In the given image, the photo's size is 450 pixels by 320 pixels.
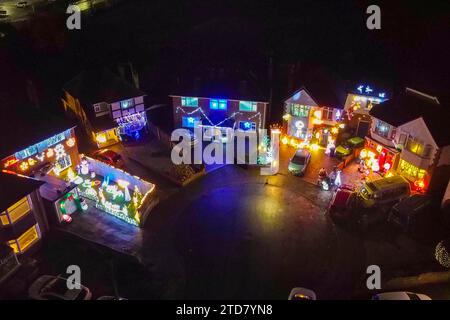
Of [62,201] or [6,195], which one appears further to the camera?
[62,201]

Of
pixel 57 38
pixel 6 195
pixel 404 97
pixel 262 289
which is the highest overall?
pixel 57 38

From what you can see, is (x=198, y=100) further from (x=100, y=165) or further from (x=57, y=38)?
(x=57, y=38)

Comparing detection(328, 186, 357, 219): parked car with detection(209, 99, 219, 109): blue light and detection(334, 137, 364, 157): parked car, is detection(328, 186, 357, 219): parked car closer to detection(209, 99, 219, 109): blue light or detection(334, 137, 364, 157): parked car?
detection(334, 137, 364, 157): parked car

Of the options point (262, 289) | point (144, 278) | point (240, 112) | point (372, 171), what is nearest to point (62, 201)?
point (144, 278)

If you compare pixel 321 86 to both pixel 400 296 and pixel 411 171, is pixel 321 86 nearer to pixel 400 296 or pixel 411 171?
pixel 411 171

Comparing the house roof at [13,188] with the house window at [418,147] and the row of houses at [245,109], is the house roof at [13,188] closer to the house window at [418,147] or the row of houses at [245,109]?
the row of houses at [245,109]

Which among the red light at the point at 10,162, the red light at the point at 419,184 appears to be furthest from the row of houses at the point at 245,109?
the red light at the point at 10,162
